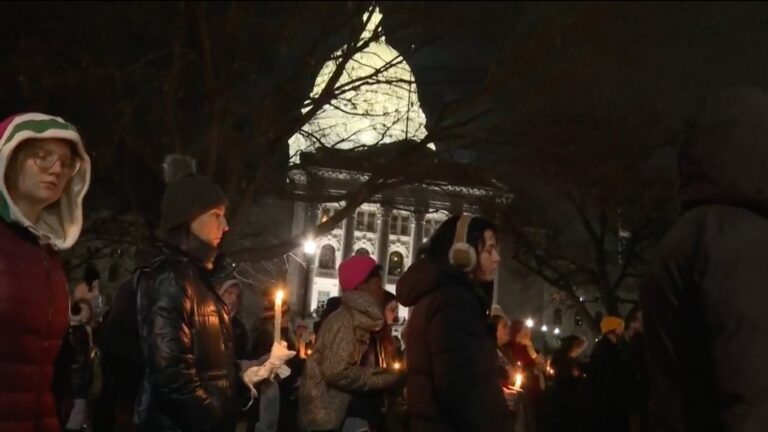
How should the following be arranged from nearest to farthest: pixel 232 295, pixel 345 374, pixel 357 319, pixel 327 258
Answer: pixel 345 374 → pixel 357 319 → pixel 232 295 → pixel 327 258

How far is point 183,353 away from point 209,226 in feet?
2.27

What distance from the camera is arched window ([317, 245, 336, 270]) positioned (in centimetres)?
6838

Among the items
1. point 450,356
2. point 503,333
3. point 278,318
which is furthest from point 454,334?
point 503,333

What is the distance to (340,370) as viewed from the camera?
534 centimetres

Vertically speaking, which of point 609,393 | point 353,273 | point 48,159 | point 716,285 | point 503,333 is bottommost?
point 609,393

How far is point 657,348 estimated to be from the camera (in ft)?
7.53

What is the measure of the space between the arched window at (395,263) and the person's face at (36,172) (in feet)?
218

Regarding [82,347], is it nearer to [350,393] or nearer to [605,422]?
[350,393]

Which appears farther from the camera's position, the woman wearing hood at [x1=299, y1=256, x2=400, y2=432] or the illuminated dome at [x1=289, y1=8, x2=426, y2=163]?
the illuminated dome at [x1=289, y1=8, x2=426, y2=163]

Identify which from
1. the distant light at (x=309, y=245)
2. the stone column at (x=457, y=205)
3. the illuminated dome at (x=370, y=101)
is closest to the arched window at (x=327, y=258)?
the distant light at (x=309, y=245)

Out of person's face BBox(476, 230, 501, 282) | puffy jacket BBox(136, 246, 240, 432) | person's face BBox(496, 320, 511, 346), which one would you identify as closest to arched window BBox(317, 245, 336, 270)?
person's face BBox(496, 320, 511, 346)

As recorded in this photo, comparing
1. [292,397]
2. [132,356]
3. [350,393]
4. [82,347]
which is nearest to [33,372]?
[132,356]

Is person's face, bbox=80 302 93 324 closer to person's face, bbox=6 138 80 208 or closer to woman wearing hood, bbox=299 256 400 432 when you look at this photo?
woman wearing hood, bbox=299 256 400 432

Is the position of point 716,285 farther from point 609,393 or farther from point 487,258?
point 609,393
